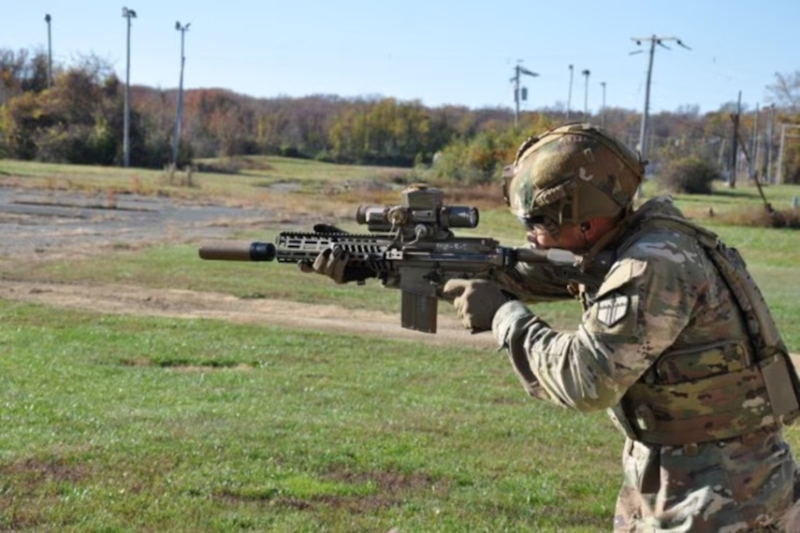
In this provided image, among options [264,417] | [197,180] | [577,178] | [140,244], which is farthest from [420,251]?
[197,180]

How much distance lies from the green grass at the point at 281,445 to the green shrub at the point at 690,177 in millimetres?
62947

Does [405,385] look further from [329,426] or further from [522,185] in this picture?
[522,185]

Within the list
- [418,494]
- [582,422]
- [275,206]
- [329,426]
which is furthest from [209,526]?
[275,206]

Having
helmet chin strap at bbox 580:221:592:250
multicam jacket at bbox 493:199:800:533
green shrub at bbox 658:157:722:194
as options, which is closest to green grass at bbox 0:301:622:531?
multicam jacket at bbox 493:199:800:533

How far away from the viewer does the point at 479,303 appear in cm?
381

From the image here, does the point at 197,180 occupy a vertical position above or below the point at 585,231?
below

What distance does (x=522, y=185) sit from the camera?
3668 millimetres

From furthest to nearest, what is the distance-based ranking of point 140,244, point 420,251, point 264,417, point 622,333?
point 140,244, point 264,417, point 420,251, point 622,333

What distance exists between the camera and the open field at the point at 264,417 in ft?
21.3

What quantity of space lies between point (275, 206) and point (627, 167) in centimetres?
4340

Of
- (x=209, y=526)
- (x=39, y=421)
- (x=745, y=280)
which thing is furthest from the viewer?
(x=39, y=421)

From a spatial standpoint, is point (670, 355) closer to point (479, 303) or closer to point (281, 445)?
point (479, 303)

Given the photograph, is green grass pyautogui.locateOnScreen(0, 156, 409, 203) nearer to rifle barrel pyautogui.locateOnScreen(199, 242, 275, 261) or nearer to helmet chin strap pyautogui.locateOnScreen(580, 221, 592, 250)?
rifle barrel pyautogui.locateOnScreen(199, 242, 275, 261)

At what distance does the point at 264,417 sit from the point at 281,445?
1153mm
